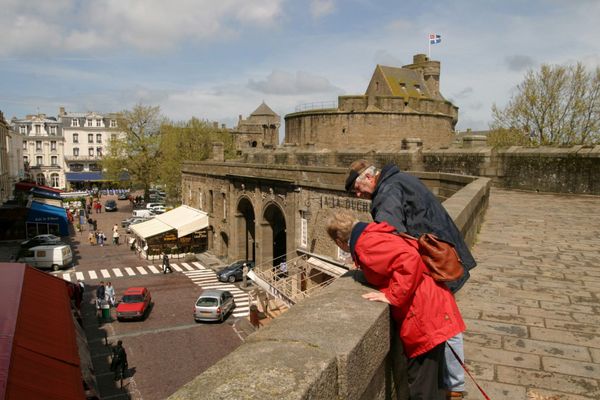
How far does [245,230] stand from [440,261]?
2759 cm

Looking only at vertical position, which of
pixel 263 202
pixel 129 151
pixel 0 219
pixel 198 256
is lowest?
pixel 198 256

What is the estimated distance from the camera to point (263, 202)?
24875 mm

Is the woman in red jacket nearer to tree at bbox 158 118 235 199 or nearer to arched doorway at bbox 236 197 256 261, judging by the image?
arched doorway at bbox 236 197 256 261

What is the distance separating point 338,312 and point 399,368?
794 mm

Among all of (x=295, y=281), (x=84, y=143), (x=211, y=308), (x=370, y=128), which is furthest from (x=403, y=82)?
(x=84, y=143)

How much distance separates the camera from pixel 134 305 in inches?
752

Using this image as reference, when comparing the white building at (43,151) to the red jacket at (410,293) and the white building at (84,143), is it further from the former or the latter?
the red jacket at (410,293)

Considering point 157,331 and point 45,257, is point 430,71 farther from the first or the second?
point 157,331

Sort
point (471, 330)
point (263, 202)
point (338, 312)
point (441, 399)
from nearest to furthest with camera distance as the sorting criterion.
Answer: point (338, 312) → point (441, 399) → point (471, 330) → point (263, 202)

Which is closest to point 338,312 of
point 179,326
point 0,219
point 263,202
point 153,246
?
point 179,326

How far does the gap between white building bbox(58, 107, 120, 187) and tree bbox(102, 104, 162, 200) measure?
84.6 ft

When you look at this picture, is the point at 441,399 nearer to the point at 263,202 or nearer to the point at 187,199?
the point at 263,202

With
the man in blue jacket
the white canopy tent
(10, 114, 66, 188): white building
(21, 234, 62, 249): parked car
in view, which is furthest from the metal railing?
(10, 114, 66, 188): white building

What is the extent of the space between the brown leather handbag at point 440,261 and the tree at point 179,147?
45.9 m
